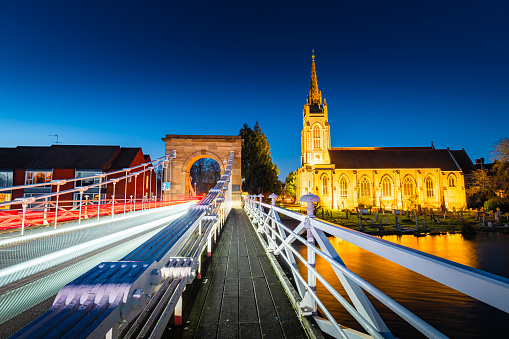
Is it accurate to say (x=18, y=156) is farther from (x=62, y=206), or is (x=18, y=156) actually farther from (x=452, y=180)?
(x=452, y=180)

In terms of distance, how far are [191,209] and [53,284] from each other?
271 cm

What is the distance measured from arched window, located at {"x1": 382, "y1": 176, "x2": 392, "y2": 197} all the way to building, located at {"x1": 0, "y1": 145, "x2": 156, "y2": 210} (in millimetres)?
36640

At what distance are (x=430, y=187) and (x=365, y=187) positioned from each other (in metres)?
10.6

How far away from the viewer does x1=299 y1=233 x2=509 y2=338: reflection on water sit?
25.3ft

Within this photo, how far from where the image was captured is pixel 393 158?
1736 inches

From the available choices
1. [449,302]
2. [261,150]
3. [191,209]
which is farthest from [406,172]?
[191,209]

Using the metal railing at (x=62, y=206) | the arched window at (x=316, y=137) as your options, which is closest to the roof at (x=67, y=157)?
the metal railing at (x=62, y=206)

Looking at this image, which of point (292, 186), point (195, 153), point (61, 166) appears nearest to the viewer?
point (195, 153)

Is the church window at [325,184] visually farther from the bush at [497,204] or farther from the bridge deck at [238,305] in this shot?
the bridge deck at [238,305]

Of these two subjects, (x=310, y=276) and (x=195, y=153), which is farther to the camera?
(x=195, y=153)

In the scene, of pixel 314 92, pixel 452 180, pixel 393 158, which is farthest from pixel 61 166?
pixel 452 180

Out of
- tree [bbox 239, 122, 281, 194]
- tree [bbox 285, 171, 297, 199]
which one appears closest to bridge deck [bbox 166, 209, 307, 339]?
tree [bbox 239, 122, 281, 194]

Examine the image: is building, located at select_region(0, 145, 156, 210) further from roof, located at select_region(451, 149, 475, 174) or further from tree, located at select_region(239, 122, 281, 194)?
roof, located at select_region(451, 149, 475, 174)

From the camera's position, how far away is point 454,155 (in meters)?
45.2
